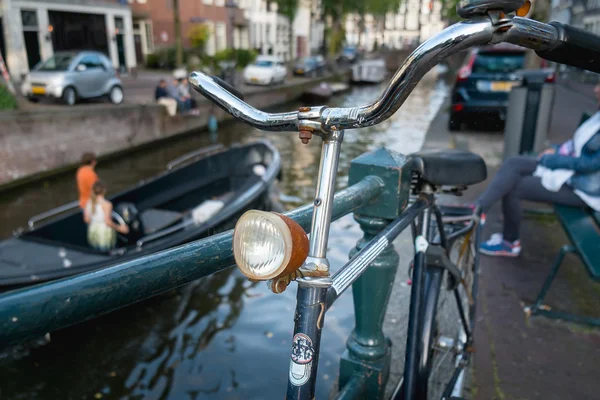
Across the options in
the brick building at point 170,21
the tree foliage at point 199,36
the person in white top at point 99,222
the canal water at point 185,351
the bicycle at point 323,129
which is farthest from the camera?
the tree foliage at point 199,36

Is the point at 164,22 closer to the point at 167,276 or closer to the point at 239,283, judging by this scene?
the point at 239,283

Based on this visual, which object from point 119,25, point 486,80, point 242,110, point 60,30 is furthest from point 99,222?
point 119,25

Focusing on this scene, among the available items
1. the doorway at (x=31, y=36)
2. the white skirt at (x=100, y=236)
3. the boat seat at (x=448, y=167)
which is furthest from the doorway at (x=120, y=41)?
the boat seat at (x=448, y=167)

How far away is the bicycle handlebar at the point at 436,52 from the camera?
3.10 feet

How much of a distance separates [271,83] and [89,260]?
2131 centimetres

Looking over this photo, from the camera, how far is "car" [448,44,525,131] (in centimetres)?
906

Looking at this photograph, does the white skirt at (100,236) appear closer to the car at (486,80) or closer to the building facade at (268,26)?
the car at (486,80)

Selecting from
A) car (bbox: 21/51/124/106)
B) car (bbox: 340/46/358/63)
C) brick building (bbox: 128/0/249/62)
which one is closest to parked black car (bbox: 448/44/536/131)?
car (bbox: 21/51/124/106)

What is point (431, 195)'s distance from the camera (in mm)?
2037

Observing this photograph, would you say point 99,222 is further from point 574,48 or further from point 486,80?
point 486,80

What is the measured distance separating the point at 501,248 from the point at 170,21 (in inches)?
1224

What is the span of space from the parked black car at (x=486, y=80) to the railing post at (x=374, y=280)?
287 inches

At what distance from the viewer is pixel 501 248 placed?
13.4ft

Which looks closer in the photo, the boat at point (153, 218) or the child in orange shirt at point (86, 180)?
the boat at point (153, 218)
